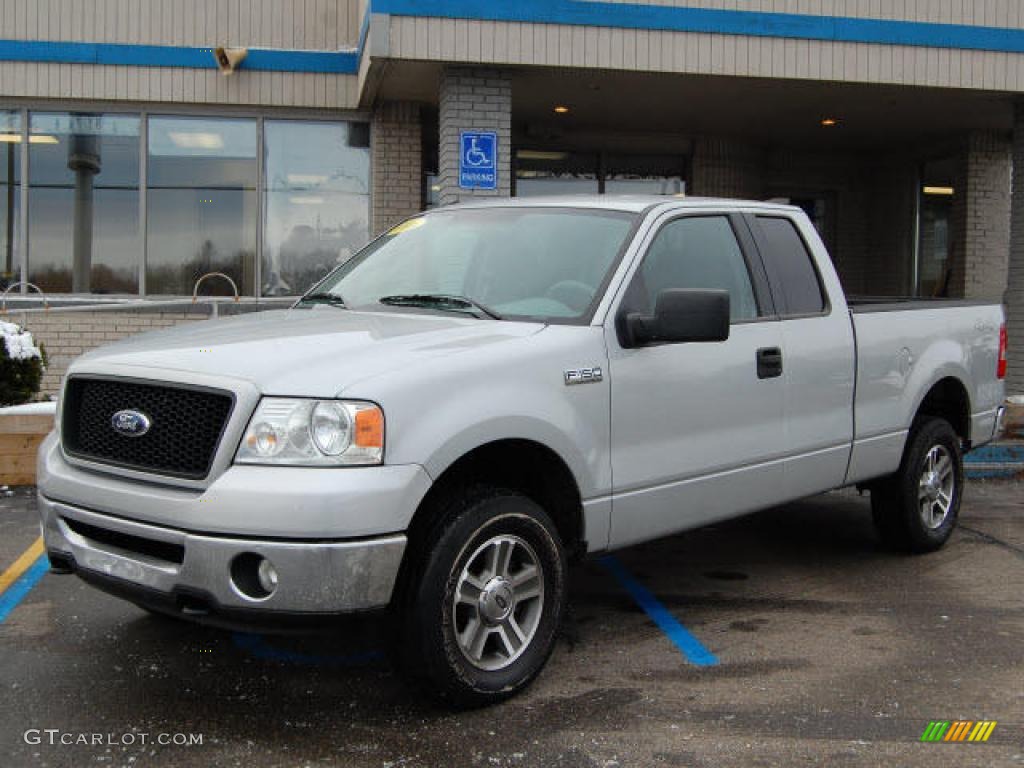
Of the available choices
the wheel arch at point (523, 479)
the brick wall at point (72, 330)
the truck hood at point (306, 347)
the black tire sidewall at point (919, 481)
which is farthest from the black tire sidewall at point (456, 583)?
the brick wall at point (72, 330)

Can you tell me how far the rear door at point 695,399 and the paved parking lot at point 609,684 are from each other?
61cm

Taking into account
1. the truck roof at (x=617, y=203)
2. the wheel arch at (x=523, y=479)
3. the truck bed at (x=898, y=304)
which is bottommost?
the wheel arch at (x=523, y=479)

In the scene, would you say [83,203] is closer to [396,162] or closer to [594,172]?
[396,162]

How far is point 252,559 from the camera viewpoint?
3.43 metres

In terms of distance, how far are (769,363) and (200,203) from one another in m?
9.45

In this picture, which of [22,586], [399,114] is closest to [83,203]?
[399,114]

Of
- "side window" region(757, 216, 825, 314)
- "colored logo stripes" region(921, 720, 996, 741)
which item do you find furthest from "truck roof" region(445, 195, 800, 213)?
"colored logo stripes" region(921, 720, 996, 741)

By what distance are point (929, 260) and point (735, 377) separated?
12.2 meters

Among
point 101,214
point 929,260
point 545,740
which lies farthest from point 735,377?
point 929,260

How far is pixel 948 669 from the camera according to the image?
445cm

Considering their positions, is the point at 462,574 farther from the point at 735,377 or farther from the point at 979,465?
the point at 979,465

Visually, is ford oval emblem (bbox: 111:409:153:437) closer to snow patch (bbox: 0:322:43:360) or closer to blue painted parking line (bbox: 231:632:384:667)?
blue painted parking line (bbox: 231:632:384:667)

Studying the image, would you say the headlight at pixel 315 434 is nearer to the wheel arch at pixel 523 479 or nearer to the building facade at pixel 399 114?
the wheel arch at pixel 523 479

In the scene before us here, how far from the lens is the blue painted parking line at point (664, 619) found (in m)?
4.55
